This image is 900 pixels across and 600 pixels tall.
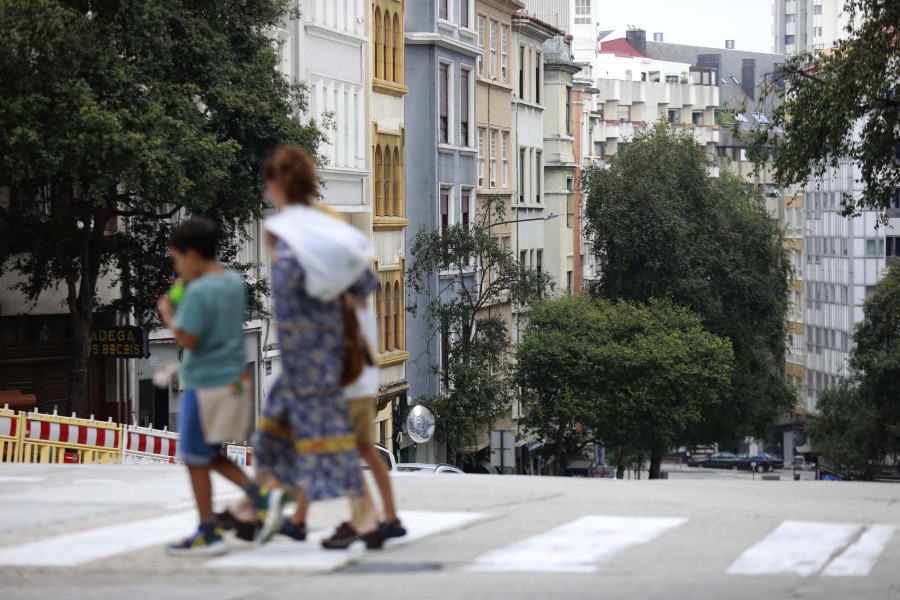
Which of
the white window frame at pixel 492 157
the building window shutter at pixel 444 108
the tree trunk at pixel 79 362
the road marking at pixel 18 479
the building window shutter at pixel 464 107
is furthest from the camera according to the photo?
the white window frame at pixel 492 157

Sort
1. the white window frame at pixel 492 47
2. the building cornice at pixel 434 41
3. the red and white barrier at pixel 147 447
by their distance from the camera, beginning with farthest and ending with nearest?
the white window frame at pixel 492 47, the building cornice at pixel 434 41, the red and white barrier at pixel 147 447

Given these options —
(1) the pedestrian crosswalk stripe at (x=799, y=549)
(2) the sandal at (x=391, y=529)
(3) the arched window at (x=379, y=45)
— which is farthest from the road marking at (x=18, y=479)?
(3) the arched window at (x=379, y=45)

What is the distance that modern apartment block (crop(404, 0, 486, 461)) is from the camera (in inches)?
2067

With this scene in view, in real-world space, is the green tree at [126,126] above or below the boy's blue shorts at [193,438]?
above

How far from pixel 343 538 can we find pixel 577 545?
145 cm

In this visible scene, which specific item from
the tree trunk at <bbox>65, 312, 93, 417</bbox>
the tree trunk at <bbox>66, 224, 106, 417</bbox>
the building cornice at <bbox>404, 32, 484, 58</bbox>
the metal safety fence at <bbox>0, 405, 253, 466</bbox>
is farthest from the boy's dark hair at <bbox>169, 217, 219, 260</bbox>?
the building cornice at <bbox>404, 32, 484, 58</bbox>

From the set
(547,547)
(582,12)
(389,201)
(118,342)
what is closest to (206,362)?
(547,547)

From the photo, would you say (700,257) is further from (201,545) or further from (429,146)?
(201,545)

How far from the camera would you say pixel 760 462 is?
120m

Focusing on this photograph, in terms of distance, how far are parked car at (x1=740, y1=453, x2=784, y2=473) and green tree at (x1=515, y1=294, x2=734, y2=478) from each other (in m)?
65.7

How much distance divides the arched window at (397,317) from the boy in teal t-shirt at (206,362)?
4065 centimetres

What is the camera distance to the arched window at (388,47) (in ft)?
160

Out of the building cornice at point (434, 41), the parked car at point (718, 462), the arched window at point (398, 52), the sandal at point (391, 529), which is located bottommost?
the parked car at point (718, 462)

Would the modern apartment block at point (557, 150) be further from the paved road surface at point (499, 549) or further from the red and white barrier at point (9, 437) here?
the paved road surface at point (499, 549)
